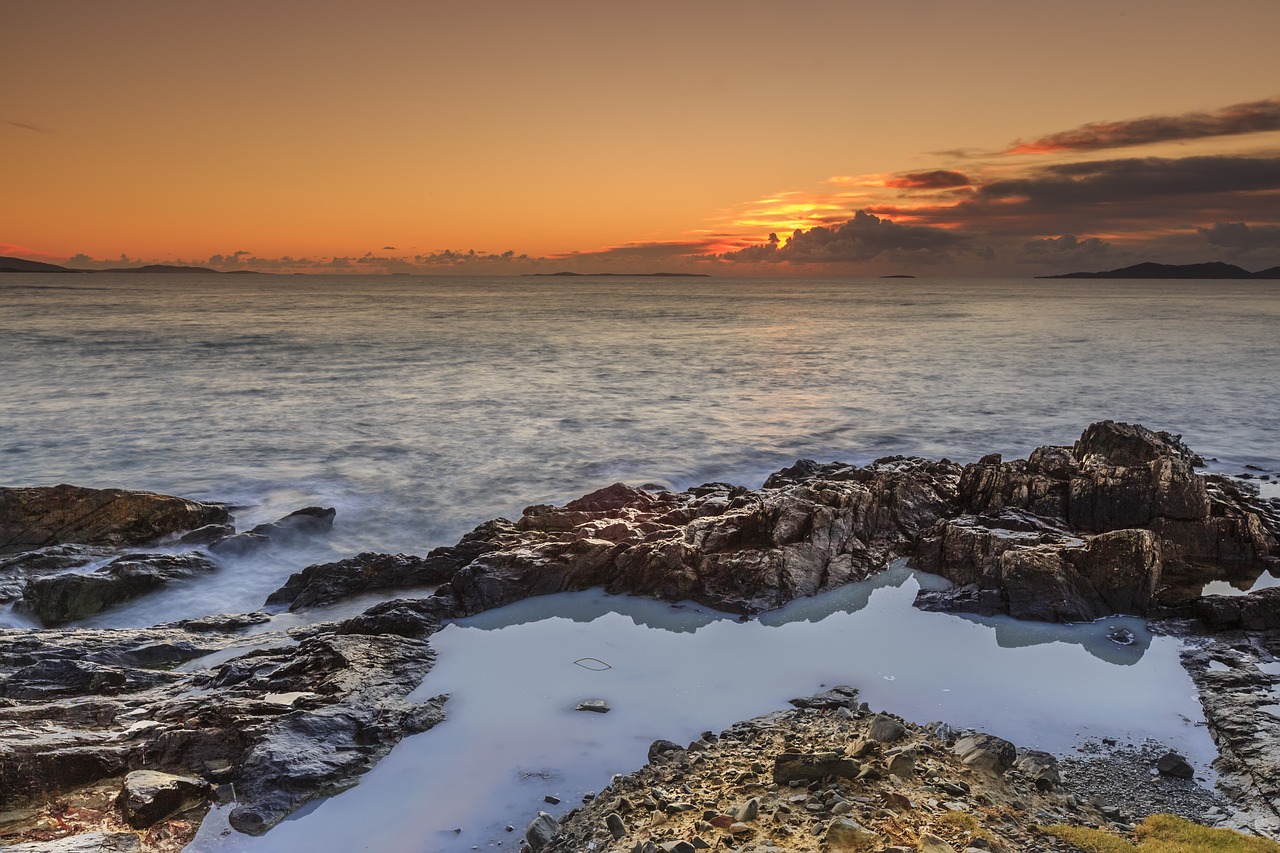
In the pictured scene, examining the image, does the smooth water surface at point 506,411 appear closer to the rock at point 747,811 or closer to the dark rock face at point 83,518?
the dark rock face at point 83,518

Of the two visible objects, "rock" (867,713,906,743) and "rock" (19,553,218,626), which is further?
"rock" (19,553,218,626)

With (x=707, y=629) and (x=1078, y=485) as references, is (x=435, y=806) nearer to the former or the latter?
(x=707, y=629)

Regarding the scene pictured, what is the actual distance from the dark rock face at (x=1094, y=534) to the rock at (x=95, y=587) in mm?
11998

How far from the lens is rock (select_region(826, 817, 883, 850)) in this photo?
584 cm

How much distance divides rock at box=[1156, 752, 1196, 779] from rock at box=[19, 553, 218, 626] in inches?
539

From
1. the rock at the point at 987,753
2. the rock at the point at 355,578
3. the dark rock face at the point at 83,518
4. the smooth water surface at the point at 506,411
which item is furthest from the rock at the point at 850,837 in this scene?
the dark rock face at the point at 83,518

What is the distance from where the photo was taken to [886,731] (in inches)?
296

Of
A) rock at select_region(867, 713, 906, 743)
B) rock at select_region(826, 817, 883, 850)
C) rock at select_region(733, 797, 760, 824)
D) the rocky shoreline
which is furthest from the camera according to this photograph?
the rocky shoreline

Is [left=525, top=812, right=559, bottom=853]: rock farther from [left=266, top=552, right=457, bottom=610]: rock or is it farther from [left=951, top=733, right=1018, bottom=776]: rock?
[left=266, top=552, right=457, bottom=610]: rock

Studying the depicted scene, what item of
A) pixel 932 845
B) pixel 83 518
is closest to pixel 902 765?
pixel 932 845

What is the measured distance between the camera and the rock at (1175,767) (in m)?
7.44

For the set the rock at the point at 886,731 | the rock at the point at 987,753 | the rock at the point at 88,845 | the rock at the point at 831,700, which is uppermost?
the rock at the point at 886,731

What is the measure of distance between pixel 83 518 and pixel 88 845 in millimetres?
10436

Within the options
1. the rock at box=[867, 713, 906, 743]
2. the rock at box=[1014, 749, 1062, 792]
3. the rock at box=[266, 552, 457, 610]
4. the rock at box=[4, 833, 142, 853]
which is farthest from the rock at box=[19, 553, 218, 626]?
the rock at box=[1014, 749, 1062, 792]
